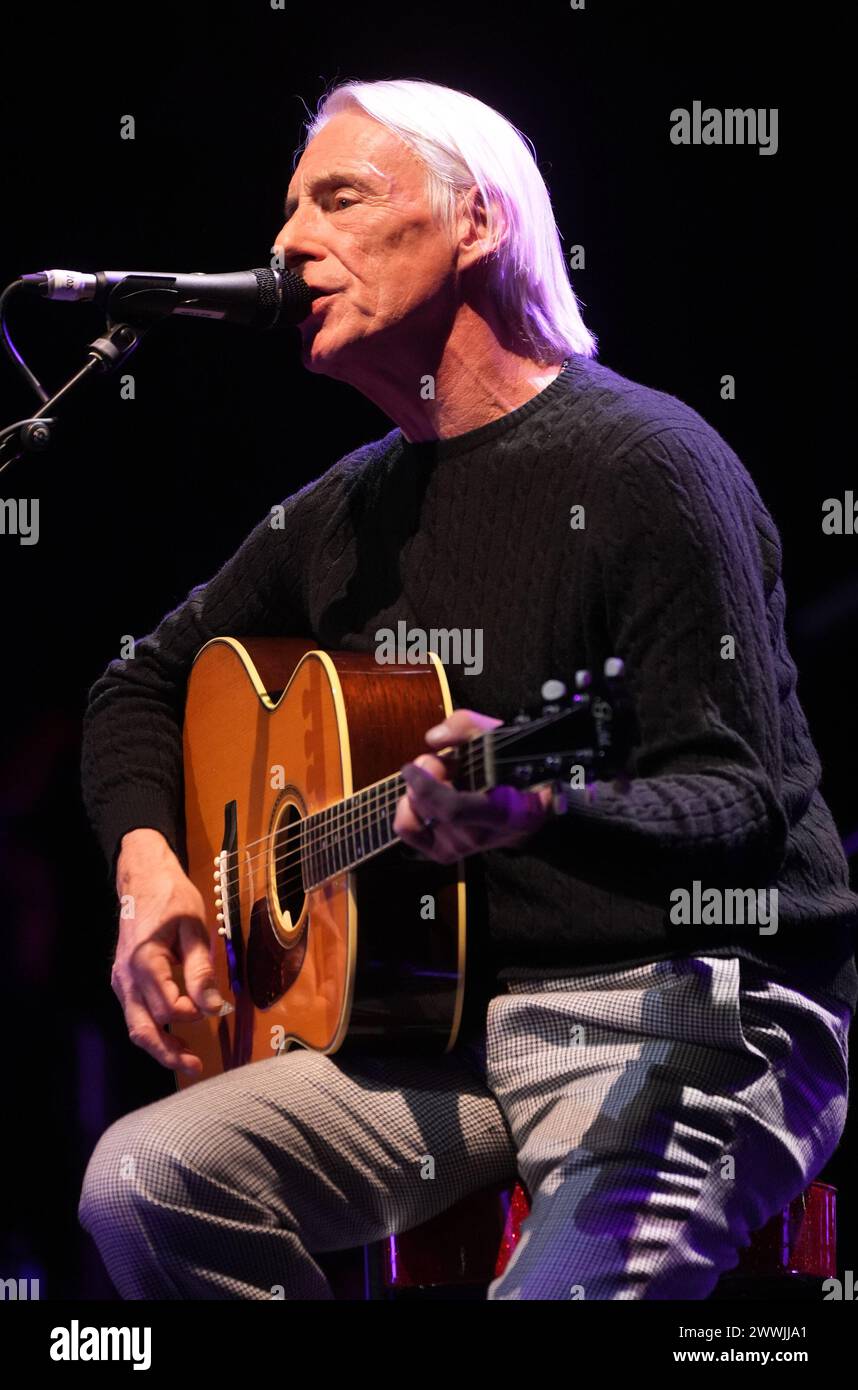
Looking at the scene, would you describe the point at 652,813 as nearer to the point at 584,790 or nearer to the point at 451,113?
the point at 584,790

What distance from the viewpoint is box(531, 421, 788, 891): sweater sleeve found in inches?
71.1

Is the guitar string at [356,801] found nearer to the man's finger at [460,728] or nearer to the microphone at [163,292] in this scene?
the man's finger at [460,728]

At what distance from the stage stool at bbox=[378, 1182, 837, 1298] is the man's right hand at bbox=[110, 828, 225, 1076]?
51 cm

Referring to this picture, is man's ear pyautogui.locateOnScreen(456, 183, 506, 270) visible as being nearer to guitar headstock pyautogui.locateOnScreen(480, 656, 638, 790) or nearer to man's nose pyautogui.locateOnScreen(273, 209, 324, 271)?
man's nose pyautogui.locateOnScreen(273, 209, 324, 271)

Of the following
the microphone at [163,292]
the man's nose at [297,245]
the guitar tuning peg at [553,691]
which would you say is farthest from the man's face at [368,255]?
the guitar tuning peg at [553,691]

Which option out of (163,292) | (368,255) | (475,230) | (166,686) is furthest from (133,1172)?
(475,230)

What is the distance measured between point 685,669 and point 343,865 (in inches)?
21.6

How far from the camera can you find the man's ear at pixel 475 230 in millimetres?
2576

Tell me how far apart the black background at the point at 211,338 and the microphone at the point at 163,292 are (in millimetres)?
959

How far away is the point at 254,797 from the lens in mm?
2527

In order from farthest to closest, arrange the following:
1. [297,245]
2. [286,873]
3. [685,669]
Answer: [297,245] → [286,873] → [685,669]

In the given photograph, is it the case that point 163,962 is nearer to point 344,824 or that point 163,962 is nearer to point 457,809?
point 344,824

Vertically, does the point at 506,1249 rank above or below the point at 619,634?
below

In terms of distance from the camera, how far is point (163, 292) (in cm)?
228
